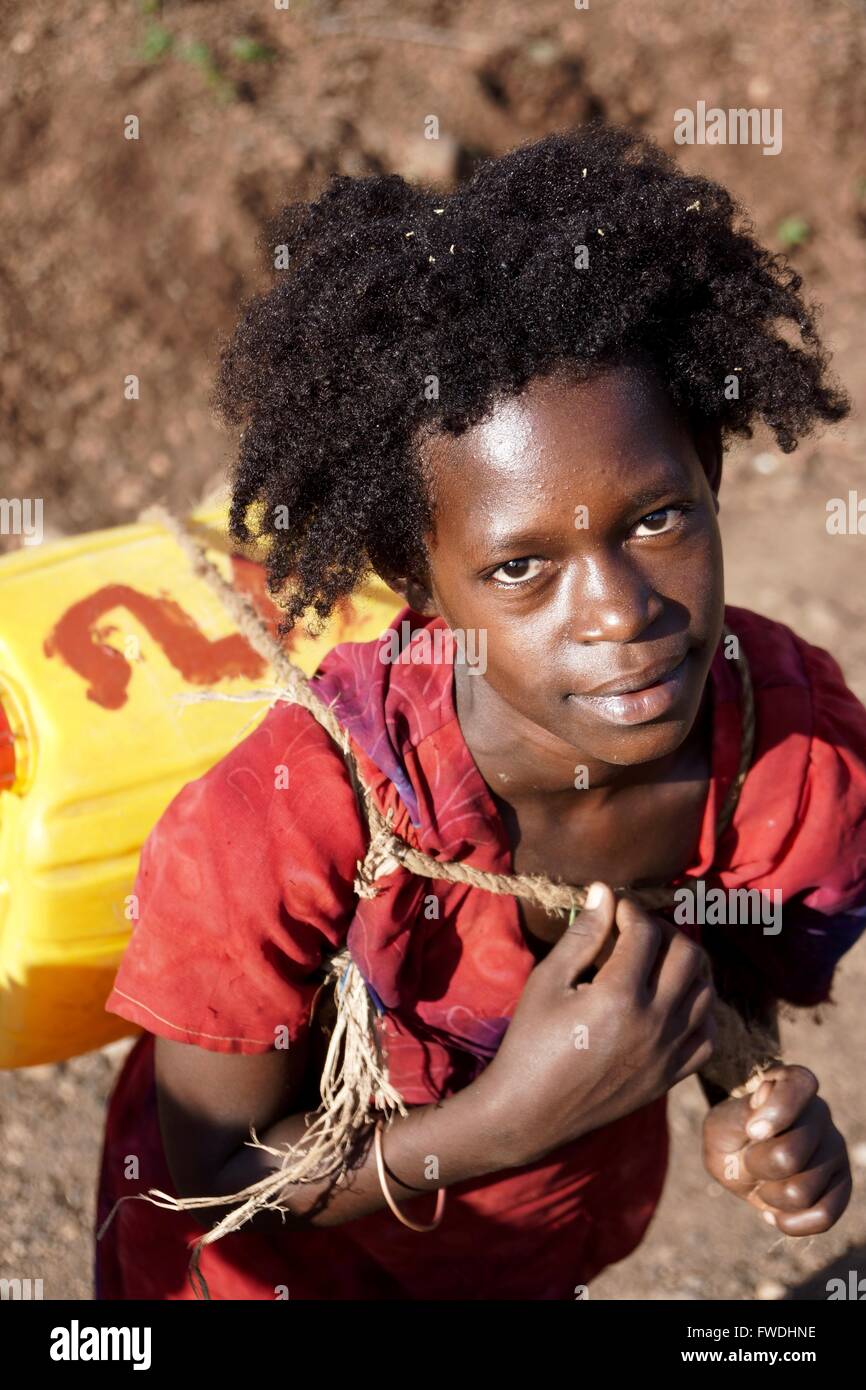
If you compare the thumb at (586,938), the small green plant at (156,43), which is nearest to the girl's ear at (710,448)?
the thumb at (586,938)

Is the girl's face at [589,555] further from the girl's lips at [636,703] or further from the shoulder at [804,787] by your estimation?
the shoulder at [804,787]

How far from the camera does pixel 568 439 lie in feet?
4.68

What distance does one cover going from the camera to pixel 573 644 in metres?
1.49

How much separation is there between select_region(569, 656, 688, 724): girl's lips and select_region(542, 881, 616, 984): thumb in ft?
0.89

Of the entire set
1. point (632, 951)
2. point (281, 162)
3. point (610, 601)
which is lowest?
point (632, 951)

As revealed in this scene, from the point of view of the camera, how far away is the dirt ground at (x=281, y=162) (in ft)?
16.5

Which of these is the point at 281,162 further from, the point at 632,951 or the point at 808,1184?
the point at 808,1184

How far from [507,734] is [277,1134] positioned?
0.62m

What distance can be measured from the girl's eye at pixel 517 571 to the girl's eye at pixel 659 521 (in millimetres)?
117

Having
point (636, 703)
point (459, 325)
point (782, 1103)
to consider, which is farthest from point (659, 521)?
point (782, 1103)

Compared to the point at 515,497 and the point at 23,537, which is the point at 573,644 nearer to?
the point at 515,497

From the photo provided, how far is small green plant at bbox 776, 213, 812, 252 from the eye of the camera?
5.75 meters

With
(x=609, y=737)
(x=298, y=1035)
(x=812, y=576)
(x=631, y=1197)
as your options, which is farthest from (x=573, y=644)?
(x=812, y=576)

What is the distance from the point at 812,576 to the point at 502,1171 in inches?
128
